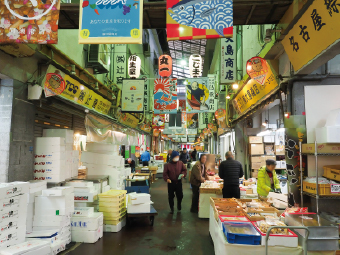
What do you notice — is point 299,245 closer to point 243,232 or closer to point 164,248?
point 243,232

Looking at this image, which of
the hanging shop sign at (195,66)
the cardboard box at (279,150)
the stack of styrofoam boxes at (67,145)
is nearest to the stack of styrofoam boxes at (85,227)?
the stack of styrofoam boxes at (67,145)

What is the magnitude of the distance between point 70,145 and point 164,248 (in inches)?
150

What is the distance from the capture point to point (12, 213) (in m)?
4.39

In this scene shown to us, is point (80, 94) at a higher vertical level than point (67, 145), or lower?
higher

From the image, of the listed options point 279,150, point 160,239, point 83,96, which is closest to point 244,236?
point 160,239

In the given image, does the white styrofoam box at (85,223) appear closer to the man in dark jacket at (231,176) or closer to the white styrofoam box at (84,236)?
the white styrofoam box at (84,236)

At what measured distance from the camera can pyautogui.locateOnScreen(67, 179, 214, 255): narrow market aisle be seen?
5.47m

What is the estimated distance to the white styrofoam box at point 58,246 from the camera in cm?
507

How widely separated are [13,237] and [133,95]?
799cm

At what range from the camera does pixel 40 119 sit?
720 cm

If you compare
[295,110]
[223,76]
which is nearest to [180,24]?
[295,110]

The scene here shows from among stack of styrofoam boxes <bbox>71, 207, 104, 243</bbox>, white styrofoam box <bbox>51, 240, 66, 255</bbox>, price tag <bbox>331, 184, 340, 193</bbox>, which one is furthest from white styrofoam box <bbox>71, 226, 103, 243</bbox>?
price tag <bbox>331, 184, 340, 193</bbox>

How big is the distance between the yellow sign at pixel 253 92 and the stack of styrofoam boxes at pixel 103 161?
198 inches

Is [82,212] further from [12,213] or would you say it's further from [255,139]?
[255,139]
